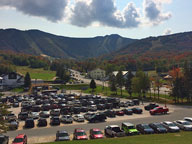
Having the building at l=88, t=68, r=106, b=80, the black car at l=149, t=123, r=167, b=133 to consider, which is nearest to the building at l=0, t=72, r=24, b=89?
the building at l=88, t=68, r=106, b=80

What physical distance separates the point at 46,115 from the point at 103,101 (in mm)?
19415

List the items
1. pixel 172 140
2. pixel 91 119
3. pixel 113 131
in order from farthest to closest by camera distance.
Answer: pixel 91 119
pixel 113 131
pixel 172 140

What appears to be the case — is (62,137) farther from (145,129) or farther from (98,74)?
(98,74)

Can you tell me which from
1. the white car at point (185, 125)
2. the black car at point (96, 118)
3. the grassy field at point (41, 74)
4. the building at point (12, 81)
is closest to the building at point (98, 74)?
the grassy field at point (41, 74)

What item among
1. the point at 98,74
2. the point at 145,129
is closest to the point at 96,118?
the point at 145,129

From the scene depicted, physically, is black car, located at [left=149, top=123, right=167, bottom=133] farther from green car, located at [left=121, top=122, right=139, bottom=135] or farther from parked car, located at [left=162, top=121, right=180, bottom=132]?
green car, located at [left=121, top=122, right=139, bottom=135]

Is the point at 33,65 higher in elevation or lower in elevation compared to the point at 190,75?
higher

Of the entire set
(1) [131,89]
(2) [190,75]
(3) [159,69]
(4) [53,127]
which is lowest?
(4) [53,127]

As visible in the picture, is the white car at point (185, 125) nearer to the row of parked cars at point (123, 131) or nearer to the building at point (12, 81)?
the row of parked cars at point (123, 131)

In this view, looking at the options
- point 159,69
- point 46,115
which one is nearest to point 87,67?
point 159,69

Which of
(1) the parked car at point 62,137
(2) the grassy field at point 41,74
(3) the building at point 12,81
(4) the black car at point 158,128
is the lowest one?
(1) the parked car at point 62,137

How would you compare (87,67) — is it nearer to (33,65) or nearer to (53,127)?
(33,65)

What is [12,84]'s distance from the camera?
344 ft

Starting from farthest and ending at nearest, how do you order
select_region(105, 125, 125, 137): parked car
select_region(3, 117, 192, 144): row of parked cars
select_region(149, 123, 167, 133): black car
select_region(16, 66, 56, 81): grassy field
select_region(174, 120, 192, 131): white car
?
select_region(16, 66, 56, 81): grassy field, select_region(174, 120, 192, 131): white car, select_region(149, 123, 167, 133): black car, select_region(105, 125, 125, 137): parked car, select_region(3, 117, 192, 144): row of parked cars
